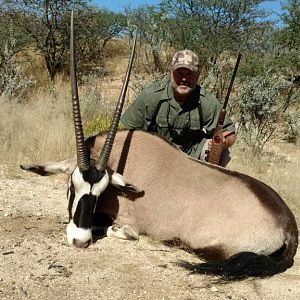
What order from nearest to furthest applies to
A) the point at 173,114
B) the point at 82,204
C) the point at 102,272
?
1. the point at 102,272
2. the point at 82,204
3. the point at 173,114

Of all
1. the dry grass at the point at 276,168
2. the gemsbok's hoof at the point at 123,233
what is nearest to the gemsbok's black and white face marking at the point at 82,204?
the gemsbok's hoof at the point at 123,233

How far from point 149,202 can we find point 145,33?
399 inches

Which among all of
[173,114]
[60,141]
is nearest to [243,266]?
[173,114]

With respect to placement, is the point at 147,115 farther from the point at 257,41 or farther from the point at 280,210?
the point at 257,41

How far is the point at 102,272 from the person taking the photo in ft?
9.93

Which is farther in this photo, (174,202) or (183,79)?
(183,79)

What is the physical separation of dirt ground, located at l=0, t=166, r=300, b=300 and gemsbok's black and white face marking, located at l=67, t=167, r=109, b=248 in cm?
8

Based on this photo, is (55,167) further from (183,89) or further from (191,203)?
(183,89)

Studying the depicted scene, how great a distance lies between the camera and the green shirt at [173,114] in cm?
461

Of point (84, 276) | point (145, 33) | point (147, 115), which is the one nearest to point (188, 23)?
point (145, 33)

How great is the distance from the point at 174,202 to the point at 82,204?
65 centimetres

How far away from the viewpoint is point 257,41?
525 inches

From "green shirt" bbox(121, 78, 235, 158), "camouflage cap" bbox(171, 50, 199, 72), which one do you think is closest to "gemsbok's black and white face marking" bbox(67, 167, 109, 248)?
"green shirt" bbox(121, 78, 235, 158)

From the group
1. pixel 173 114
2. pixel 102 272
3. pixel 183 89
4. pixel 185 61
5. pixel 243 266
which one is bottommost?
pixel 102 272
